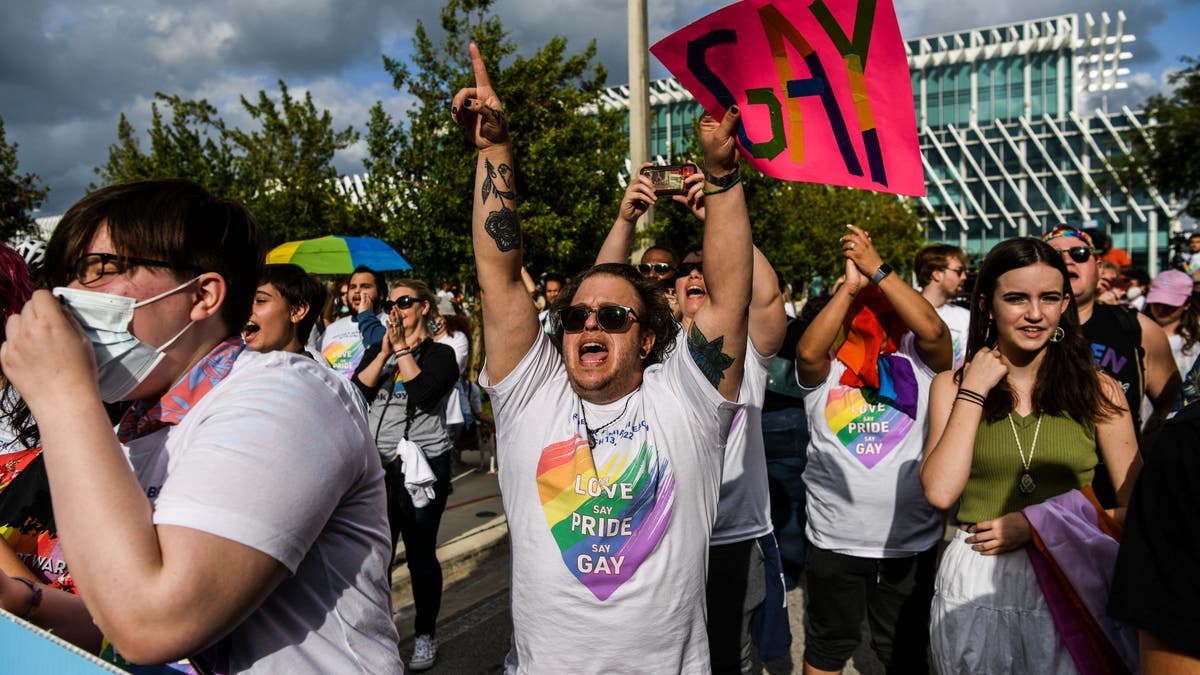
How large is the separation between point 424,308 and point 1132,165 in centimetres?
2509

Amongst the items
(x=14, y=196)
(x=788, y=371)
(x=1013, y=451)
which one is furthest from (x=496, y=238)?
(x=14, y=196)

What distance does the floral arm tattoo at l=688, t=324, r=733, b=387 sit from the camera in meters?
2.33

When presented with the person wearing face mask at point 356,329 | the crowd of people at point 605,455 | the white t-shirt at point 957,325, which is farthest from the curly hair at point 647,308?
the white t-shirt at point 957,325

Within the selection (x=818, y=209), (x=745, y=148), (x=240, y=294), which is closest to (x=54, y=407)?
(x=240, y=294)

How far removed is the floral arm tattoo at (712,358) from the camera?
2330mm

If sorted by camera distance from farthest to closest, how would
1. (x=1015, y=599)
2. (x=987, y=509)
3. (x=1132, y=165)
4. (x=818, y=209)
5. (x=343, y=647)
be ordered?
(x=818, y=209) < (x=1132, y=165) < (x=987, y=509) < (x=1015, y=599) < (x=343, y=647)

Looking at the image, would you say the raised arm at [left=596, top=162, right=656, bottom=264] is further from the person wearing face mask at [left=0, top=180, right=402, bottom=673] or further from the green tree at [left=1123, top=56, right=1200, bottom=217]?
the green tree at [left=1123, top=56, right=1200, bottom=217]

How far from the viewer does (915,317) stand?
141 inches

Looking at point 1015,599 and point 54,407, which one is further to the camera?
point 1015,599

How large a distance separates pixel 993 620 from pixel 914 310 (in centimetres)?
143

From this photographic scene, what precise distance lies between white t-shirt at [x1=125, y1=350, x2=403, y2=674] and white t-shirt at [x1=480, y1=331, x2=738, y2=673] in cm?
72

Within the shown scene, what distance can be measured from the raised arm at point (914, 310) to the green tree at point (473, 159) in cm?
880

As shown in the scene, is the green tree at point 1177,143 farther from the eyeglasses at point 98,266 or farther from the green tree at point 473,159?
the eyeglasses at point 98,266

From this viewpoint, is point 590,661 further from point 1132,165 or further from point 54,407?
point 1132,165
